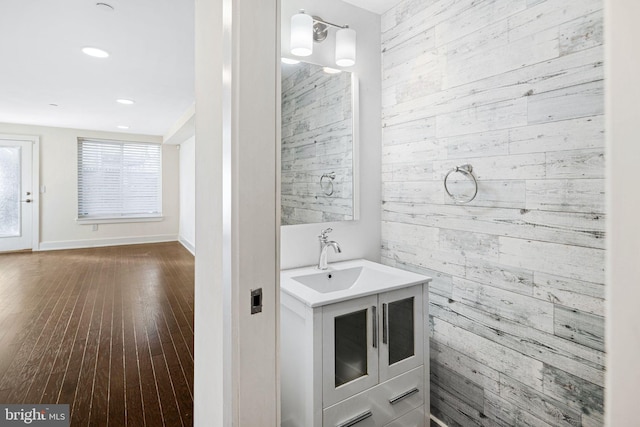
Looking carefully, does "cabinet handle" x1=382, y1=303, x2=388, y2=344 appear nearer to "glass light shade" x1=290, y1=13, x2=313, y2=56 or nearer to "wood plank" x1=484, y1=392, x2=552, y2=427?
"wood plank" x1=484, y1=392, x2=552, y2=427

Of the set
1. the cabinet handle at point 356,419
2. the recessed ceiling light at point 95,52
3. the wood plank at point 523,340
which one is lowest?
the cabinet handle at point 356,419

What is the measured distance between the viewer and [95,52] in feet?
9.51

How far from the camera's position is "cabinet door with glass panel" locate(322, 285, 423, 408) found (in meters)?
1.33

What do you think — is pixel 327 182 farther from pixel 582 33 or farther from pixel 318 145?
pixel 582 33

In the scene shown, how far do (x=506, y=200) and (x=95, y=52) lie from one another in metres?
3.45

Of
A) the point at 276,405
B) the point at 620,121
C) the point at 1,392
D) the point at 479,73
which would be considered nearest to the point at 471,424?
the point at 276,405

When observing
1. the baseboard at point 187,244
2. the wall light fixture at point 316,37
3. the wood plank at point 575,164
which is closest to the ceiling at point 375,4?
the wall light fixture at point 316,37

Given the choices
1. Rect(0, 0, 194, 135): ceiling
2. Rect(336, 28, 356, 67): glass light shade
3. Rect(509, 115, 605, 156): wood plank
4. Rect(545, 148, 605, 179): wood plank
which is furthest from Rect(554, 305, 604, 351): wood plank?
Rect(0, 0, 194, 135): ceiling

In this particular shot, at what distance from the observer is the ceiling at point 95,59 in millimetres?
2264

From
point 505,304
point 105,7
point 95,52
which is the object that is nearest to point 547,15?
point 505,304

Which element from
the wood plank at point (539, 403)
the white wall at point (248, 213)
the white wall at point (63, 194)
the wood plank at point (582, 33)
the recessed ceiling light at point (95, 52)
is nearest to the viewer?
the white wall at point (248, 213)

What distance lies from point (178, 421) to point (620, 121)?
223 cm

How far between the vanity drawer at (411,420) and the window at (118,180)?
7147 millimetres

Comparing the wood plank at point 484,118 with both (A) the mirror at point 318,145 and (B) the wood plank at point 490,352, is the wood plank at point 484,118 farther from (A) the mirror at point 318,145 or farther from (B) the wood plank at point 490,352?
(B) the wood plank at point 490,352
